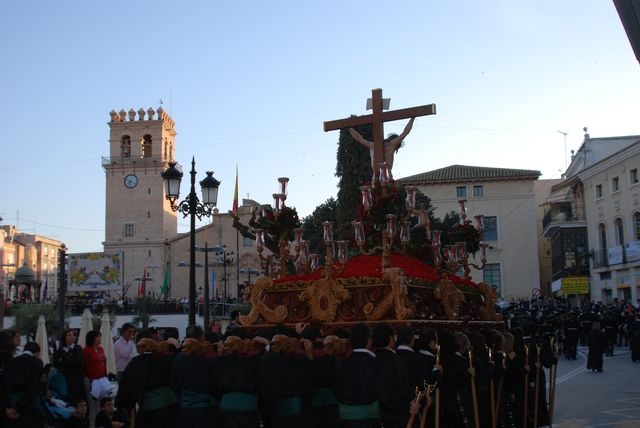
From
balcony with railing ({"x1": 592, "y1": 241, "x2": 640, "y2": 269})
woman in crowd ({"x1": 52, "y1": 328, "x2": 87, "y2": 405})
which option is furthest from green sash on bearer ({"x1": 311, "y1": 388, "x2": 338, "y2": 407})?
balcony with railing ({"x1": 592, "y1": 241, "x2": 640, "y2": 269})

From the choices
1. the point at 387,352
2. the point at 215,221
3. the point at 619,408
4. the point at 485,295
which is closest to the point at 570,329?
Result: the point at 619,408

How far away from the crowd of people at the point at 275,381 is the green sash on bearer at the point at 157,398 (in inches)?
0.4

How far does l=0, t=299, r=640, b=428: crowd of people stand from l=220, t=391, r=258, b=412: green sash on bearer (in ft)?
0.03

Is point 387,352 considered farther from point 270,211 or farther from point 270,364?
point 270,211

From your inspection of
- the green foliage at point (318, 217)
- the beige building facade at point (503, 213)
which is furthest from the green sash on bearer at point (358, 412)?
the beige building facade at point (503, 213)

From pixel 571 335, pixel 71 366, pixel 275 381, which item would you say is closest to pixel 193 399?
pixel 275 381

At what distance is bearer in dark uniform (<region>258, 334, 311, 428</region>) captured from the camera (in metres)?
7.48

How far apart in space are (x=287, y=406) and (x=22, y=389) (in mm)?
2979

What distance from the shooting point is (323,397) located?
825 cm

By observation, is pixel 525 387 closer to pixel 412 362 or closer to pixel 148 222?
pixel 412 362

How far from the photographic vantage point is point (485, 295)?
13555mm

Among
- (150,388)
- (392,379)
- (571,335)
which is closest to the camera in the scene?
(392,379)

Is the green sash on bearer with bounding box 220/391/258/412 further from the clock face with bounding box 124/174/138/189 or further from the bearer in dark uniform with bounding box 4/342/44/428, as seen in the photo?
the clock face with bounding box 124/174/138/189

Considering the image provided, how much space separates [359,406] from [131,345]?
22.0ft
